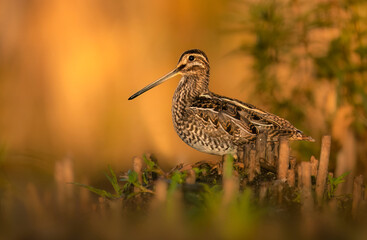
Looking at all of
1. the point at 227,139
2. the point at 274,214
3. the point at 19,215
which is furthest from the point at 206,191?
the point at 227,139

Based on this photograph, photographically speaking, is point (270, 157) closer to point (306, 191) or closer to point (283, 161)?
point (283, 161)

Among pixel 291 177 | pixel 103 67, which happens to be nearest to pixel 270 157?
pixel 291 177

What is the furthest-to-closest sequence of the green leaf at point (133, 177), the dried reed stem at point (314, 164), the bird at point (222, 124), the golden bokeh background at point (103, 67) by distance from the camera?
the golden bokeh background at point (103, 67) < the bird at point (222, 124) < the dried reed stem at point (314, 164) < the green leaf at point (133, 177)

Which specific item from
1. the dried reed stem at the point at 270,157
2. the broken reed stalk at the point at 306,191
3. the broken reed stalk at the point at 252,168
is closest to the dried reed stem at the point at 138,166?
the broken reed stalk at the point at 252,168

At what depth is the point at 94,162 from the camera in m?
6.08

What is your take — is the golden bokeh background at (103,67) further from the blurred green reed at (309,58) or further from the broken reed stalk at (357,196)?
the broken reed stalk at (357,196)

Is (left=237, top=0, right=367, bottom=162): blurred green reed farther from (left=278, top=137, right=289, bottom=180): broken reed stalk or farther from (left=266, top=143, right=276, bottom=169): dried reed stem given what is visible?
(left=278, top=137, right=289, bottom=180): broken reed stalk

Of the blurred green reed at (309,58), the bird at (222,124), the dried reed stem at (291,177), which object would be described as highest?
the blurred green reed at (309,58)

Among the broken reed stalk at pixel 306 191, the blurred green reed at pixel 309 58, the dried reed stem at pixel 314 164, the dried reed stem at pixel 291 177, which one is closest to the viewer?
the broken reed stalk at pixel 306 191

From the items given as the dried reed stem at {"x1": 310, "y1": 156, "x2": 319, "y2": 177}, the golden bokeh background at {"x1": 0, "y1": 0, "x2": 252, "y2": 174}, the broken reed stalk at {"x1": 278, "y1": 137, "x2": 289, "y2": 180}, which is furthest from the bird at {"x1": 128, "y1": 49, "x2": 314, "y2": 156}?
the golden bokeh background at {"x1": 0, "y1": 0, "x2": 252, "y2": 174}

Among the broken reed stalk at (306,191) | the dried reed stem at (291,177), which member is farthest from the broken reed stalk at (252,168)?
the broken reed stalk at (306,191)

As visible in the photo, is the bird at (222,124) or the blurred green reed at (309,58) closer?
the bird at (222,124)

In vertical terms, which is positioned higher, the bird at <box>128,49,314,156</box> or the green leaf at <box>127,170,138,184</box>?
the bird at <box>128,49,314,156</box>

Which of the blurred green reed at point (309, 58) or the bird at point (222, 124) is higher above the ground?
the blurred green reed at point (309, 58)
